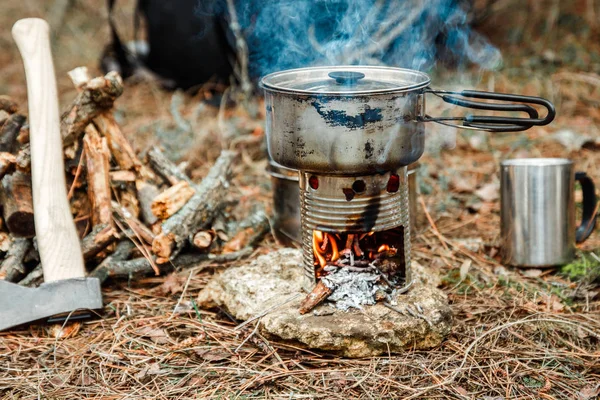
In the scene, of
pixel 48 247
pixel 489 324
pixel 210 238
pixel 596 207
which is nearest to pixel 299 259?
pixel 210 238

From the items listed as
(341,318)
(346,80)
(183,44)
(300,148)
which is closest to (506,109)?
(346,80)

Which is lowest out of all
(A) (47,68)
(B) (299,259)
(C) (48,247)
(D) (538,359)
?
(D) (538,359)

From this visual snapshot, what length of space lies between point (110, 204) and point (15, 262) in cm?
53

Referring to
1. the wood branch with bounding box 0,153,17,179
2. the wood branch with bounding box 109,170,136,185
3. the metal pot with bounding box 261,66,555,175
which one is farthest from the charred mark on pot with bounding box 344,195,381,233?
the wood branch with bounding box 0,153,17,179

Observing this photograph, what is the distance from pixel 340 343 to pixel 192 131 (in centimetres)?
296

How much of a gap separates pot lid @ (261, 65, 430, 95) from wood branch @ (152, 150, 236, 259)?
3.09 feet

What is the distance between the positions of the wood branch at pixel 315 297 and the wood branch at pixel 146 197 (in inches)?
45.8

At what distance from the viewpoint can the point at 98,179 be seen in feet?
11.0

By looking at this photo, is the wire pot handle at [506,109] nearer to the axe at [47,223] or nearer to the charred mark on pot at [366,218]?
the charred mark on pot at [366,218]

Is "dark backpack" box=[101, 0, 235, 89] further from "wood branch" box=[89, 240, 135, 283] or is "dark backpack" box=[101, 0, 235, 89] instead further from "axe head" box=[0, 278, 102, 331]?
"axe head" box=[0, 278, 102, 331]

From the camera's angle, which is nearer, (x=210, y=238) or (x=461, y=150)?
(x=210, y=238)

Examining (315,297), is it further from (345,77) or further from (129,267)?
(129,267)

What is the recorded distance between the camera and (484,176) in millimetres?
4699

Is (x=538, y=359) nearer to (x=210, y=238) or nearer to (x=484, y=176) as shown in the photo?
(x=210, y=238)
